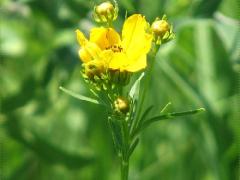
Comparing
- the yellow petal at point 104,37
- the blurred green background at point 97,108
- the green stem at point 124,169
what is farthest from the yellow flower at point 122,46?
the blurred green background at point 97,108

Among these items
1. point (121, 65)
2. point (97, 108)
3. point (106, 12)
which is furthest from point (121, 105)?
point (97, 108)

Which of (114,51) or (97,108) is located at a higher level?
(114,51)

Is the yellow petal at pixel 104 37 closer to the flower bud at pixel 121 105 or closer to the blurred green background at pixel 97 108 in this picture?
the flower bud at pixel 121 105

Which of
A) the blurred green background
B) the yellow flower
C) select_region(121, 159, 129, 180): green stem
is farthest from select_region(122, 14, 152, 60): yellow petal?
the blurred green background

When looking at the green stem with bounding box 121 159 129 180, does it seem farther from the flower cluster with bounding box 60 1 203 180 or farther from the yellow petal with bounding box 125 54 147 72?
the yellow petal with bounding box 125 54 147 72

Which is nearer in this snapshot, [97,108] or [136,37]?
[136,37]

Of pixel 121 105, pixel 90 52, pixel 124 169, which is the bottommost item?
pixel 124 169

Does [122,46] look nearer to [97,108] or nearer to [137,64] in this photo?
[137,64]
